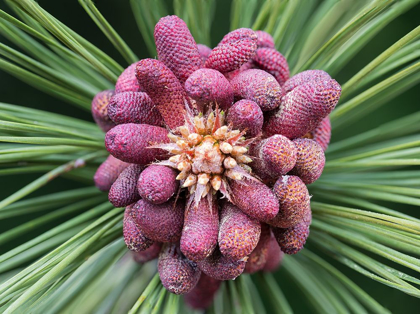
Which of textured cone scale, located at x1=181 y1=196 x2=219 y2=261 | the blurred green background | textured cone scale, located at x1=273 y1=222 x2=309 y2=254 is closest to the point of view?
textured cone scale, located at x1=181 y1=196 x2=219 y2=261

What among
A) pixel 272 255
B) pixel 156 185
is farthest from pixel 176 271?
pixel 272 255

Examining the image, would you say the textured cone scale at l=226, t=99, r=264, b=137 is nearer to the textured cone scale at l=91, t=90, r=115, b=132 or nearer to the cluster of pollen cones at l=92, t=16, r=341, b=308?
the cluster of pollen cones at l=92, t=16, r=341, b=308

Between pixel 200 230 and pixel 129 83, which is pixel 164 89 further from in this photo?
pixel 200 230

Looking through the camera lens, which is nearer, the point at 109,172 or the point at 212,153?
the point at 212,153

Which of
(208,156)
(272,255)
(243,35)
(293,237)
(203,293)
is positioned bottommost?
(203,293)

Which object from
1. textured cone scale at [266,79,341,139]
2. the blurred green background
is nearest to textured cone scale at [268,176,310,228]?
textured cone scale at [266,79,341,139]

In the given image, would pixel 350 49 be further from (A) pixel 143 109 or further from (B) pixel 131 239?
(B) pixel 131 239

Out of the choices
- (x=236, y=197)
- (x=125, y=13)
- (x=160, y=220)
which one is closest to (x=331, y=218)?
(x=236, y=197)
